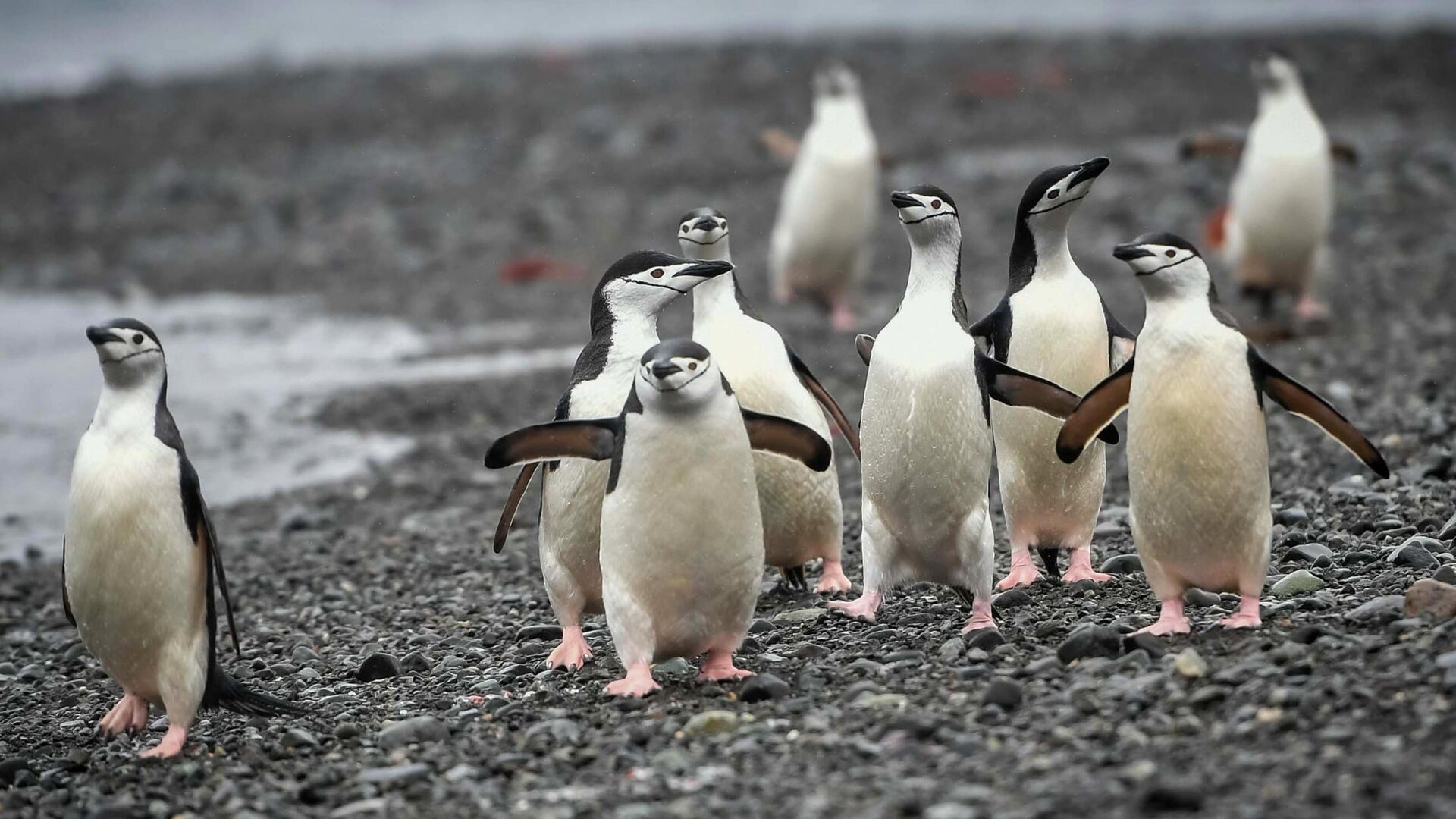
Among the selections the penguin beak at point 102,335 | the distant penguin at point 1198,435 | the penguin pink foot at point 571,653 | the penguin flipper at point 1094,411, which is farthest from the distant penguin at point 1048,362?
the penguin beak at point 102,335

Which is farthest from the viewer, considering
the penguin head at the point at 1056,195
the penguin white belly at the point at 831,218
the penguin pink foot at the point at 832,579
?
the penguin white belly at the point at 831,218

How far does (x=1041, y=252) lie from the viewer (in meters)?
5.48

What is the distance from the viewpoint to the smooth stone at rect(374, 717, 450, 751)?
427 centimetres

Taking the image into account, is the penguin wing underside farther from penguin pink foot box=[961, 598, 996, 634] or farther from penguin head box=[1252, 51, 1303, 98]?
penguin head box=[1252, 51, 1303, 98]

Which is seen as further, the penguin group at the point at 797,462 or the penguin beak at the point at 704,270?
the penguin beak at the point at 704,270

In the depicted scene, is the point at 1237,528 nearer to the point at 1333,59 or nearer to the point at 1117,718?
the point at 1117,718

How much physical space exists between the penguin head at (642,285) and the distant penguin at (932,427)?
605mm

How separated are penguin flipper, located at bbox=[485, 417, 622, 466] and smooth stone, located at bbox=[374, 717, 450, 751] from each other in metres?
0.73

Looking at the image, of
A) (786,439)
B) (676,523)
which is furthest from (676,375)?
(786,439)

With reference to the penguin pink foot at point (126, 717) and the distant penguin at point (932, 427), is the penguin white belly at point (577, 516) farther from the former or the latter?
the penguin pink foot at point (126, 717)

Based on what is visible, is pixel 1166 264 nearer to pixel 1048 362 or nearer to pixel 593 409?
pixel 1048 362

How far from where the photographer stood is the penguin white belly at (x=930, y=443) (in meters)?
4.93

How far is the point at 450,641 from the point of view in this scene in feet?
18.3

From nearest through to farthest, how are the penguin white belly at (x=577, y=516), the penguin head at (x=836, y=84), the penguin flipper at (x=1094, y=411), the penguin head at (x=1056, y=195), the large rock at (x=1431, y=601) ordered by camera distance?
the large rock at (x=1431, y=601) < the penguin flipper at (x=1094, y=411) < the penguin white belly at (x=577, y=516) < the penguin head at (x=1056, y=195) < the penguin head at (x=836, y=84)
